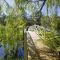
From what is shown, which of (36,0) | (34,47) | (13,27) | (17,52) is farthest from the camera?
(34,47)

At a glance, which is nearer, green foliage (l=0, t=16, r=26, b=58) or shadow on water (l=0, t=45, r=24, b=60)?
green foliage (l=0, t=16, r=26, b=58)

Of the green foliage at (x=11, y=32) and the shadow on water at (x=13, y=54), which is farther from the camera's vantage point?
the shadow on water at (x=13, y=54)

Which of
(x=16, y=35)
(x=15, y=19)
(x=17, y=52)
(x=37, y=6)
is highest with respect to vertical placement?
(x=37, y=6)

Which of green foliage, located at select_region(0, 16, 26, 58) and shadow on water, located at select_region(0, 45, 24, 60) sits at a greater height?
green foliage, located at select_region(0, 16, 26, 58)

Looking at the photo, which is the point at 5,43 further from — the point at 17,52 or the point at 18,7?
the point at 18,7

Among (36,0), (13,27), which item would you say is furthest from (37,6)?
(13,27)

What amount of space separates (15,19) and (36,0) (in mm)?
359

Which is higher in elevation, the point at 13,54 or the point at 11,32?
the point at 11,32

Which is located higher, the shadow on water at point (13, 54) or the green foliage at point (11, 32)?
the green foliage at point (11, 32)

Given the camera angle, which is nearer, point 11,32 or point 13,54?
point 11,32

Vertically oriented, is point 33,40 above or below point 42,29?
below

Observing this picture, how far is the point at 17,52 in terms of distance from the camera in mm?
2822

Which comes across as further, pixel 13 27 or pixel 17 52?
pixel 17 52

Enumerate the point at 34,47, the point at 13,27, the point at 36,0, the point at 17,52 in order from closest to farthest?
the point at 36,0 < the point at 13,27 < the point at 17,52 < the point at 34,47
